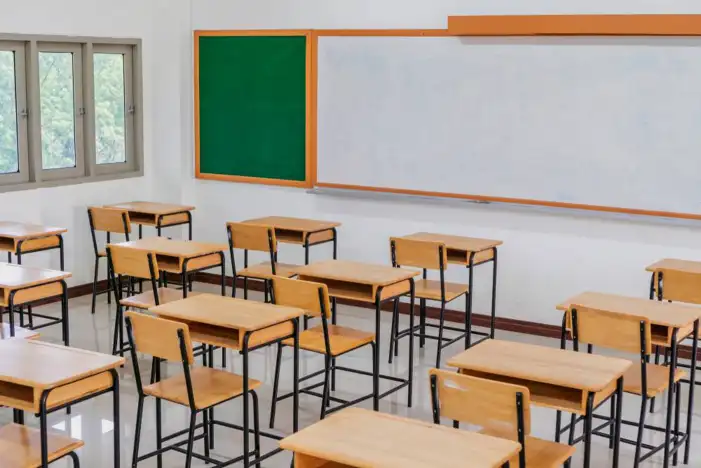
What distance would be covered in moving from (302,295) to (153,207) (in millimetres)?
3389

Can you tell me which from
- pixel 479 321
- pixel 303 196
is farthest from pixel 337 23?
pixel 479 321

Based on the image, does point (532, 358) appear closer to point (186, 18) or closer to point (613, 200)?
point (613, 200)

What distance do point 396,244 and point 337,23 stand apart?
2.34m

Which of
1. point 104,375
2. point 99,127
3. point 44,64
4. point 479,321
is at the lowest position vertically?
point 479,321

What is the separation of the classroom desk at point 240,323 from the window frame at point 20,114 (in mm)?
3658

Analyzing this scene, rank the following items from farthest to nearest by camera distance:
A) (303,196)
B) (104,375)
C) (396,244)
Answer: (303,196) → (396,244) → (104,375)

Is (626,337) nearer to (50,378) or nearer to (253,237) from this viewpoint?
(50,378)

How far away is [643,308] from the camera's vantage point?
489cm

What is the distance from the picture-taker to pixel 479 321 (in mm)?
7613

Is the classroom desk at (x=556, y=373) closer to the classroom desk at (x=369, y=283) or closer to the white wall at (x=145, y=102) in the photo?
the classroom desk at (x=369, y=283)

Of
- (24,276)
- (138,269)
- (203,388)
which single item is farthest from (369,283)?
(24,276)

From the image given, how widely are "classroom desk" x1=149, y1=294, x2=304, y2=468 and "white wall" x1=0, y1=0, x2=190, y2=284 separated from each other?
3.63 metres

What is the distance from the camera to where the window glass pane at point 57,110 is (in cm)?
807

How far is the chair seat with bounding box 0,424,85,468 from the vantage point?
353 cm
